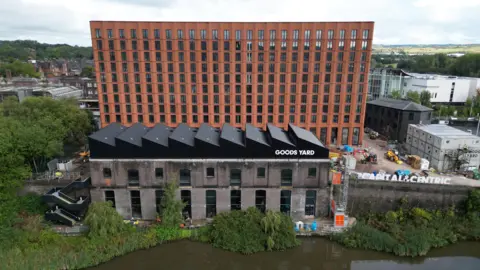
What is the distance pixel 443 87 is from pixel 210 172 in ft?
305

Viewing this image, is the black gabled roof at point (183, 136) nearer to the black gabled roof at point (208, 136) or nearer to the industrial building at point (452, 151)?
the black gabled roof at point (208, 136)

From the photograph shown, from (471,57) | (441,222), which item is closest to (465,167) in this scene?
(441,222)

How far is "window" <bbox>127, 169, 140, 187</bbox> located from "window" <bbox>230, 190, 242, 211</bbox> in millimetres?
10232

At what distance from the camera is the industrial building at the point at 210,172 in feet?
104

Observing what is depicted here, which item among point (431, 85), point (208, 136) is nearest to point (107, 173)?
point (208, 136)

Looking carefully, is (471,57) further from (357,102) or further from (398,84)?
(357,102)

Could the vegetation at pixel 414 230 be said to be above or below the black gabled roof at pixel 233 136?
below

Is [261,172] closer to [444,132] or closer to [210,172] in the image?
[210,172]

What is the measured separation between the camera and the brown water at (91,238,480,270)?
2798 cm

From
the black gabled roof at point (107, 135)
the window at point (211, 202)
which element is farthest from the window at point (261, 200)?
the black gabled roof at point (107, 135)

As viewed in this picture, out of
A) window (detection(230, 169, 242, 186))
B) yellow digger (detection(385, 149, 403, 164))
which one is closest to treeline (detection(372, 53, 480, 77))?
yellow digger (detection(385, 149, 403, 164))

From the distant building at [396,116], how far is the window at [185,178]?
41451 millimetres

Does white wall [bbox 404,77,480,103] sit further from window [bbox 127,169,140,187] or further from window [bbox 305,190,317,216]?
window [bbox 127,169,140,187]

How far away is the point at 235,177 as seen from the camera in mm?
32750
